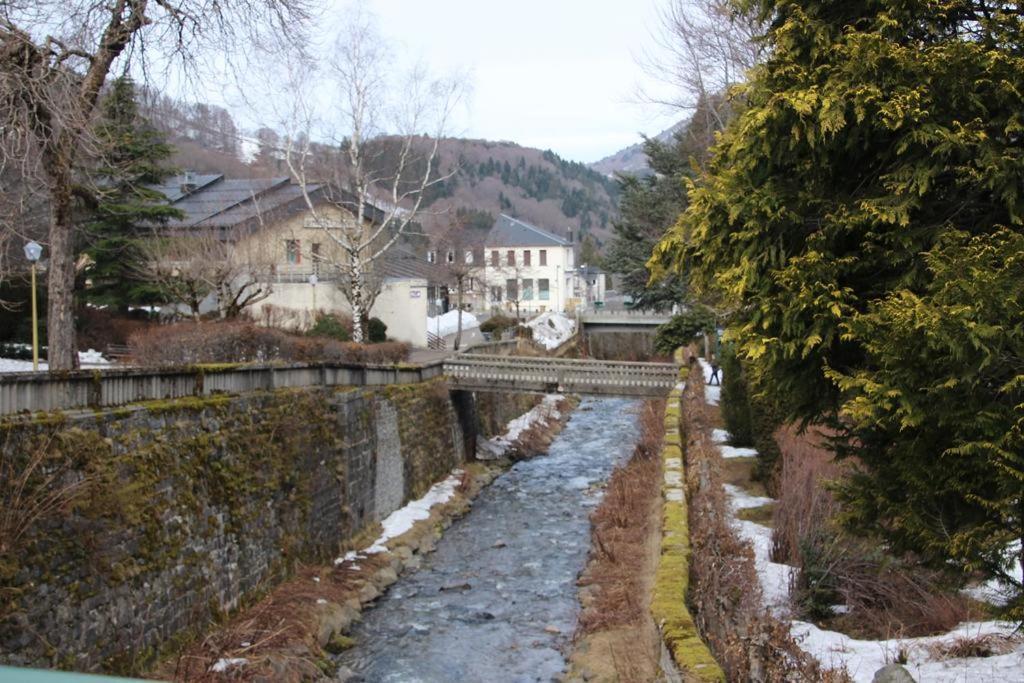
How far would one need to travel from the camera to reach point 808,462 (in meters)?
12.1

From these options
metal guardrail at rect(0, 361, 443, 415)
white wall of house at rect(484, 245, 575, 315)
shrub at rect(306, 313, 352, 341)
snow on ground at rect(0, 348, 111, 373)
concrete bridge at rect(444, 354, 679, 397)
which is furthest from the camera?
white wall of house at rect(484, 245, 575, 315)

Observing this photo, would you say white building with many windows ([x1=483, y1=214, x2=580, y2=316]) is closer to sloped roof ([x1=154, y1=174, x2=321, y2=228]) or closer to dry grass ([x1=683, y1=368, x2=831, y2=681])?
sloped roof ([x1=154, y1=174, x2=321, y2=228])

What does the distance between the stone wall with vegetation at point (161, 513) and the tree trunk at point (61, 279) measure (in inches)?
100

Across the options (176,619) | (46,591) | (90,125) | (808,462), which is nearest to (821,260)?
(808,462)

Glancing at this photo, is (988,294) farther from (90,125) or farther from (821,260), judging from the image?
(90,125)

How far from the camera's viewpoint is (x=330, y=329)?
29766mm

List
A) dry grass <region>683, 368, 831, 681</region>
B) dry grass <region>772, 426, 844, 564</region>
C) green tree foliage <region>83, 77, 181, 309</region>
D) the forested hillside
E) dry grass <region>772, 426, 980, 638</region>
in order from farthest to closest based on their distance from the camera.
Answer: the forested hillside, green tree foliage <region>83, 77, 181, 309</region>, dry grass <region>772, 426, 844, 564</region>, dry grass <region>772, 426, 980, 638</region>, dry grass <region>683, 368, 831, 681</region>

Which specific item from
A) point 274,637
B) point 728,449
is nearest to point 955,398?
point 274,637

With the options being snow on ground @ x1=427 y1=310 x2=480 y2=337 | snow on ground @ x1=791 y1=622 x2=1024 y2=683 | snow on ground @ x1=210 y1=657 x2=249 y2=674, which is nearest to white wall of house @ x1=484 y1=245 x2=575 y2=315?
snow on ground @ x1=427 y1=310 x2=480 y2=337

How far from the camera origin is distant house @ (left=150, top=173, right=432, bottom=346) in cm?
3220

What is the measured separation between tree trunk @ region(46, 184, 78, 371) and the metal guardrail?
7.18 feet

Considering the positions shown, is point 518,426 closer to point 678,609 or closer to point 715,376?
point 715,376

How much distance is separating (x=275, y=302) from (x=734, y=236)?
30.4 m

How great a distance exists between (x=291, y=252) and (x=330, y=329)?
7.35 metres
